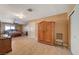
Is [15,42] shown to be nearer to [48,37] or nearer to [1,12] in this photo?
[1,12]

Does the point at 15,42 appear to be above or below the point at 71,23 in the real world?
below

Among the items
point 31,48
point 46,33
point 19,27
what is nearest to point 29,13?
point 19,27

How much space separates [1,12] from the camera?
2.13 meters

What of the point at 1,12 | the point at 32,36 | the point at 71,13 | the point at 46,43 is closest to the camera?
the point at 1,12

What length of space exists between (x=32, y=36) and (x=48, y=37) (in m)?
0.75

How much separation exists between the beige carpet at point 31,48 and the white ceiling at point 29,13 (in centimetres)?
69

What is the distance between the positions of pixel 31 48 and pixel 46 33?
0.90 meters

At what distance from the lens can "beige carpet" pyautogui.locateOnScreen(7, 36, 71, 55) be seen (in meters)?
2.47

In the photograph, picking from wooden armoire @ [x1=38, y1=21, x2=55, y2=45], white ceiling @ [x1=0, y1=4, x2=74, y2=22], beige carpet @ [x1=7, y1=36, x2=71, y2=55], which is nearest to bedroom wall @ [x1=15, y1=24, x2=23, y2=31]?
white ceiling @ [x1=0, y1=4, x2=74, y2=22]

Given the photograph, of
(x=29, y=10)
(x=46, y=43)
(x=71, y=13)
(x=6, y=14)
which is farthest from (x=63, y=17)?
(x=6, y=14)

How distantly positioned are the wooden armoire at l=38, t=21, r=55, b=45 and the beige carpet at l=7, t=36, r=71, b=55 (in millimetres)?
190

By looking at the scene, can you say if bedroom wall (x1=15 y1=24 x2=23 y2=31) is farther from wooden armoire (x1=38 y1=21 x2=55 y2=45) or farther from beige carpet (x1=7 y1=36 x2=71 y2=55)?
wooden armoire (x1=38 y1=21 x2=55 y2=45)
